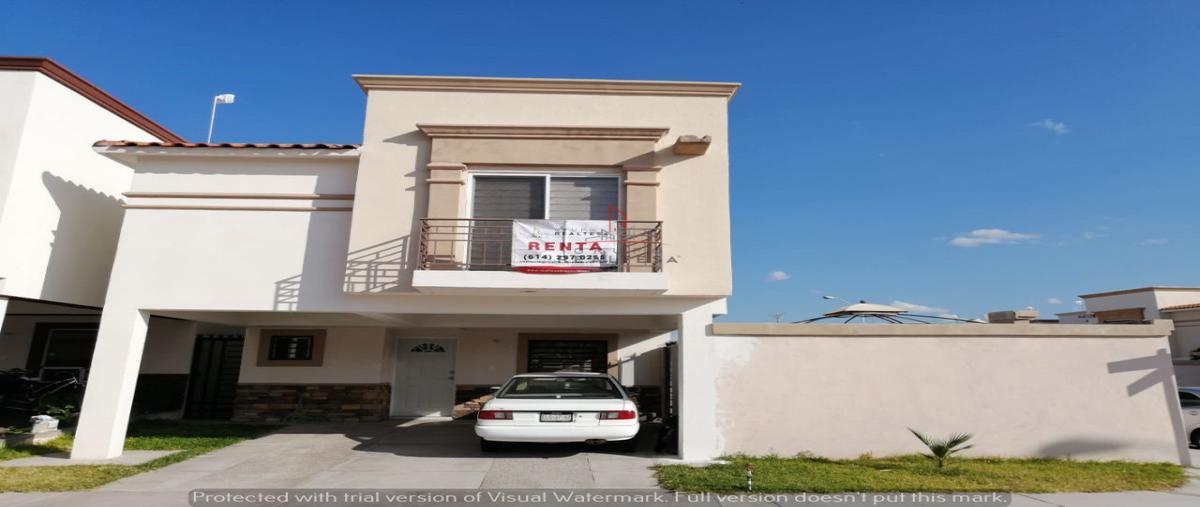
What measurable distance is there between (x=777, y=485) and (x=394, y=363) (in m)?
9.45

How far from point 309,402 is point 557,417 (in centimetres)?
742

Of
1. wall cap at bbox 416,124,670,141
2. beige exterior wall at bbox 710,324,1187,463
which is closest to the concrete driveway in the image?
beige exterior wall at bbox 710,324,1187,463

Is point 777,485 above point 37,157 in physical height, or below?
below

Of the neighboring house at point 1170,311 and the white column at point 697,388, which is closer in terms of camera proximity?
the white column at point 697,388

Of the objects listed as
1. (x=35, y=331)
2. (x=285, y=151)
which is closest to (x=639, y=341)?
(x=285, y=151)

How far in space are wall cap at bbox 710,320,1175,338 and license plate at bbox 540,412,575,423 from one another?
235 cm

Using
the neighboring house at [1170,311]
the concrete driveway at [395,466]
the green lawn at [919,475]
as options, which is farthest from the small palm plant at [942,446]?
the neighboring house at [1170,311]

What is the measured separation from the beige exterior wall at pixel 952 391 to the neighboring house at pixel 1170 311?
42.7ft

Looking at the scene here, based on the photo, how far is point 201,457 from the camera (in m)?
8.26

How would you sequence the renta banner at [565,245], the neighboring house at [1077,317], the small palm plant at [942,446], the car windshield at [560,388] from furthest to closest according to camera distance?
the neighboring house at [1077,317] < the car windshield at [560,388] < the renta banner at [565,245] < the small palm plant at [942,446]

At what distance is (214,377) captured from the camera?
1296cm

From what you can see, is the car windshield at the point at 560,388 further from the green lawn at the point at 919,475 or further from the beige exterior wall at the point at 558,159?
the beige exterior wall at the point at 558,159

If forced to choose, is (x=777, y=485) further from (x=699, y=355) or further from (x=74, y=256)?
(x=74, y=256)

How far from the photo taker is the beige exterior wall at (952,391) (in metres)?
7.95
